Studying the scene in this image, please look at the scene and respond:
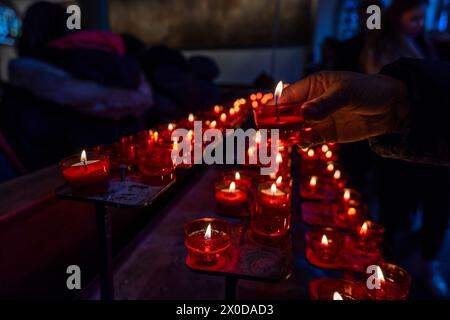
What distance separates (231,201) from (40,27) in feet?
7.73

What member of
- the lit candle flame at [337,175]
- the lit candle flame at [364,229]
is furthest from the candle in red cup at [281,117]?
the lit candle flame at [337,175]

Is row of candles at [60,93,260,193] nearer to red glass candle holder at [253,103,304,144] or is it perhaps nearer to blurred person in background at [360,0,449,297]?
red glass candle holder at [253,103,304,144]

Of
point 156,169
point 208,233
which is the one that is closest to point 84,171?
point 156,169

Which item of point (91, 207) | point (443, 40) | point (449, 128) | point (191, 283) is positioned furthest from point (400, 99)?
point (443, 40)

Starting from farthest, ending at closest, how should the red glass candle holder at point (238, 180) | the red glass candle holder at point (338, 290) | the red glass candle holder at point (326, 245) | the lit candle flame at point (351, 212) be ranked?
1. the lit candle flame at point (351, 212)
2. the red glass candle holder at point (238, 180)
3. the red glass candle holder at point (326, 245)
4. the red glass candle holder at point (338, 290)

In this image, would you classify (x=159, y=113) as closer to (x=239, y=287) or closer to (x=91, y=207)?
(x=91, y=207)

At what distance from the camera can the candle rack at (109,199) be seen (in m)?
0.94

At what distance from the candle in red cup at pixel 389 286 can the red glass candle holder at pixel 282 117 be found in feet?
2.11

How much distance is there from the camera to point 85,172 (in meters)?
0.96

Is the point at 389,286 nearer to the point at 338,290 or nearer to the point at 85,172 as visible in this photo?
the point at 338,290

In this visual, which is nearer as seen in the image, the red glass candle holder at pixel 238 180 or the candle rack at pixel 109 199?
the candle rack at pixel 109 199

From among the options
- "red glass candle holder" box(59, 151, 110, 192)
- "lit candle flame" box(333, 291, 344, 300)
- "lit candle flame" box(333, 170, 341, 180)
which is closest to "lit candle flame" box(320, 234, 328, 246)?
"lit candle flame" box(333, 291, 344, 300)

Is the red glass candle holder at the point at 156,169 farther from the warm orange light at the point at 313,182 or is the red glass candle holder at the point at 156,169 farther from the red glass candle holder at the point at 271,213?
the warm orange light at the point at 313,182

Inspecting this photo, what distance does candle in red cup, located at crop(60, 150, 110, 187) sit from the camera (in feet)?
3.16
